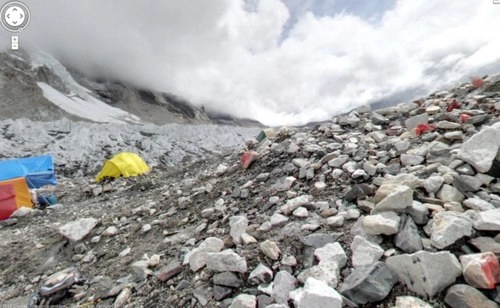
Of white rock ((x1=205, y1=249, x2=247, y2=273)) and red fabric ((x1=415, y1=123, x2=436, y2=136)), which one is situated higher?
red fabric ((x1=415, y1=123, x2=436, y2=136))

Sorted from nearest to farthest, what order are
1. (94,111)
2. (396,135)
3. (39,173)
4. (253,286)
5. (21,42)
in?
1. (253,286)
2. (396,135)
3. (39,173)
4. (94,111)
5. (21,42)

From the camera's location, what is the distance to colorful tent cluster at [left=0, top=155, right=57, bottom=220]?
23.7ft

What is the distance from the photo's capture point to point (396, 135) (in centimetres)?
498

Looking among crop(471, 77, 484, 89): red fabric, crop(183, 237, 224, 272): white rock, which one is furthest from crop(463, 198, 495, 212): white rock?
crop(471, 77, 484, 89): red fabric

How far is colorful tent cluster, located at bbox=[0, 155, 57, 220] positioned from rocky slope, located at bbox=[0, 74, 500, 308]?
165 centimetres

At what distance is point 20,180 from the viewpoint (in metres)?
7.88

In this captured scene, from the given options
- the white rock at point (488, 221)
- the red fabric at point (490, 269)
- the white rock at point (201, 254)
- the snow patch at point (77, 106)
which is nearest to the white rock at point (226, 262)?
the white rock at point (201, 254)

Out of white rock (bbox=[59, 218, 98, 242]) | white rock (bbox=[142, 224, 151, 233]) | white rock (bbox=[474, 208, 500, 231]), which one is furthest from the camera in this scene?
white rock (bbox=[59, 218, 98, 242])

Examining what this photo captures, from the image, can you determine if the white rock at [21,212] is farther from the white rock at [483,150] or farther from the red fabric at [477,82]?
the red fabric at [477,82]

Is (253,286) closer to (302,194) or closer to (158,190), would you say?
(302,194)

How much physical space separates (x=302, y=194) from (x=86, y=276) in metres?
2.98

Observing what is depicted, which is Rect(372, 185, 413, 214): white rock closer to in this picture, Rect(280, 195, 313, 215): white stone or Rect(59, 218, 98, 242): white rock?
Rect(280, 195, 313, 215): white stone

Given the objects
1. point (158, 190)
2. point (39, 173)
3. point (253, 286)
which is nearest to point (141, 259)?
point (253, 286)

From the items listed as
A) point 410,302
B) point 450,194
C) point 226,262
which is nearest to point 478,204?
point 450,194
